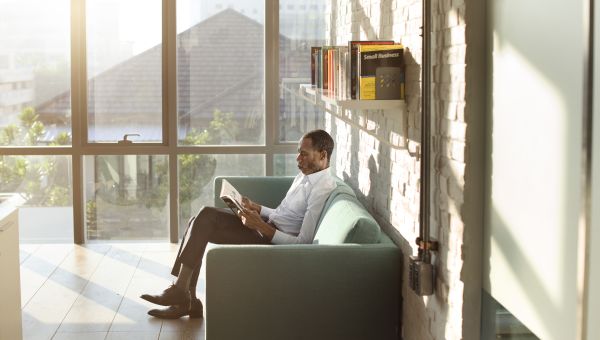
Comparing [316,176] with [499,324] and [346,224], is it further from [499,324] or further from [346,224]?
[499,324]

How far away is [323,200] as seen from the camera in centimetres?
473

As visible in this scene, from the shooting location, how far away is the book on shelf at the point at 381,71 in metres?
3.88

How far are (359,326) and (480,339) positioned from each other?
0.92 meters

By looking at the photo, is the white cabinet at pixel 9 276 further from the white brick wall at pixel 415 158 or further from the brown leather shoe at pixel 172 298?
the white brick wall at pixel 415 158

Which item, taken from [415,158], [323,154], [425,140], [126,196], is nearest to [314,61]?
[323,154]

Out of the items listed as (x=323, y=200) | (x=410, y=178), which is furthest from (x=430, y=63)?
(x=323, y=200)

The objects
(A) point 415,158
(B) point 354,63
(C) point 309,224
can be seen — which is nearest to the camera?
(A) point 415,158

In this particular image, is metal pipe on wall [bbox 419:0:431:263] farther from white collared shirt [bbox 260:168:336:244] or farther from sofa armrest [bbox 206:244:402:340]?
white collared shirt [bbox 260:168:336:244]

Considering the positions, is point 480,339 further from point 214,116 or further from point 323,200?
point 214,116

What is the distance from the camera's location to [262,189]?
237 inches

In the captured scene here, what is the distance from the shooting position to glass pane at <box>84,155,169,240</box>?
23.2ft

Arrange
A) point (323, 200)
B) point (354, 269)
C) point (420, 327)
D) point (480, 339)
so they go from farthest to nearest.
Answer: point (323, 200) < point (354, 269) < point (420, 327) < point (480, 339)

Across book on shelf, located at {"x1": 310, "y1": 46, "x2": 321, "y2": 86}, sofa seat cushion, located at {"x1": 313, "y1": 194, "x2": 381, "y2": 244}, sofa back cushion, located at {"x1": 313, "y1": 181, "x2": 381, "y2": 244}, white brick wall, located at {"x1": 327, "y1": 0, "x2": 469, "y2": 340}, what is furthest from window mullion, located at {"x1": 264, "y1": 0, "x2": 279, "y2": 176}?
sofa seat cushion, located at {"x1": 313, "y1": 194, "x2": 381, "y2": 244}

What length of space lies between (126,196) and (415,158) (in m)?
3.93
